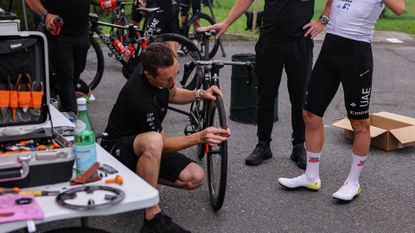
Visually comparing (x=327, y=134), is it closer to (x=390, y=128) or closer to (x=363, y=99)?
(x=390, y=128)

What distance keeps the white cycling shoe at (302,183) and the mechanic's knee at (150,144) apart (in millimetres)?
1366

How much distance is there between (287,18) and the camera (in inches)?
176

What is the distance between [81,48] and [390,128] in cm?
306

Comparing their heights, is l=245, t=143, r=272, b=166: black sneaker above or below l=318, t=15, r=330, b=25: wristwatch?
below

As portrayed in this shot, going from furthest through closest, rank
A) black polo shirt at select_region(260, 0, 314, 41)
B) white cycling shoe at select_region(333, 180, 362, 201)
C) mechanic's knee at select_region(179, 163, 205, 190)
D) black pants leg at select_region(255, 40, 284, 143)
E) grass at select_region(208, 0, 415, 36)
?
grass at select_region(208, 0, 415, 36), black pants leg at select_region(255, 40, 284, 143), black polo shirt at select_region(260, 0, 314, 41), white cycling shoe at select_region(333, 180, 362, 201), mechanic's knee at select_region(179, 163, 205, 190)

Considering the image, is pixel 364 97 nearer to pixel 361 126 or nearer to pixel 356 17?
pixel 361 126

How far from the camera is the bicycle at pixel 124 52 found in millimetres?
6668

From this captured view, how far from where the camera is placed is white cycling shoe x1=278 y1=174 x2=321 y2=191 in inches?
169

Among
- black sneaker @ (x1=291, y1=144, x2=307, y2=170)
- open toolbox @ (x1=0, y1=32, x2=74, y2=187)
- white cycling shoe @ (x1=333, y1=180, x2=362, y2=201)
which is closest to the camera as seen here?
open toolbox @ (x1=0, y1=32, x2=74, y2=187)

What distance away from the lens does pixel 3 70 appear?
109 inches

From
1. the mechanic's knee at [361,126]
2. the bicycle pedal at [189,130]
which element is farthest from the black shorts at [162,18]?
the mechanic's knee at [361,126]

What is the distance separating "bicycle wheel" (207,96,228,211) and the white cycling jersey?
3.19ft

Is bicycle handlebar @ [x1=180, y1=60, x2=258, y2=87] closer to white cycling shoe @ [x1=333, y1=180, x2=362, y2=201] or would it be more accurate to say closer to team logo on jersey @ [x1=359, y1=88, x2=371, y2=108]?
team logo on jersey @ [x1=359, y1=88, x2=371, y2=108]

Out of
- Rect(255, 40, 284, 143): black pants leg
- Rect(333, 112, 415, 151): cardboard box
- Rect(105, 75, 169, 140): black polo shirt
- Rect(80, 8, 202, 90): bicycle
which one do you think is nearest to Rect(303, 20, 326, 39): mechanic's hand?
Rect(255, 40, 284, 143): black pants leg
